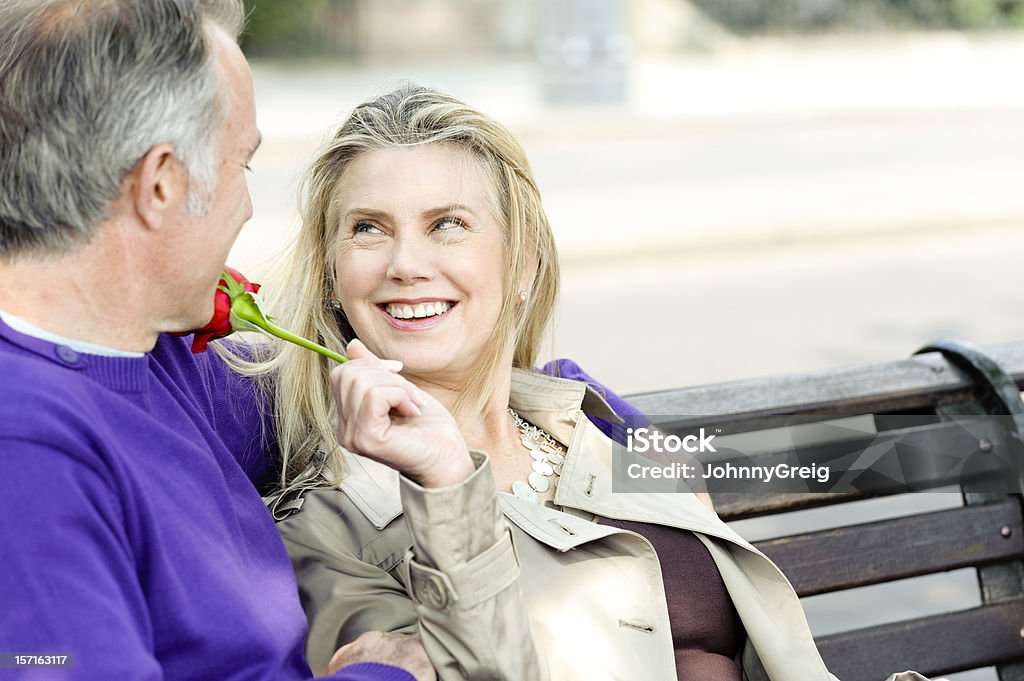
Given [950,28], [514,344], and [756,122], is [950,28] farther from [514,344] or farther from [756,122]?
[514,344]

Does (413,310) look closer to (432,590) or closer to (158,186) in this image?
(432,590)

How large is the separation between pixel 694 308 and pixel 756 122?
740cm

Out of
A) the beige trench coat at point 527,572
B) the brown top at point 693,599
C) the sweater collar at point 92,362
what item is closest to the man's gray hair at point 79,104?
the sweater collar at point 92,362

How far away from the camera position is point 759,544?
267 cm

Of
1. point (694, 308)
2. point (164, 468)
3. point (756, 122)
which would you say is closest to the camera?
point (164, 468)

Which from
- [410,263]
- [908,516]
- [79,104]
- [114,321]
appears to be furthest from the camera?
[908,516]

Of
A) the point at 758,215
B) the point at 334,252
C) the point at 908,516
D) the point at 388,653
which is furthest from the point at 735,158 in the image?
the point at 388,653

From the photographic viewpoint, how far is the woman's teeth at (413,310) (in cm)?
229

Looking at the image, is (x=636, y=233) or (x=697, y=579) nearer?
(x=697, y=579)

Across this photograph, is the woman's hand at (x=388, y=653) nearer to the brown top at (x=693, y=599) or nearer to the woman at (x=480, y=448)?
the woman at (x=480, y=448)

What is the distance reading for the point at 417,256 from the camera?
2.27 metres

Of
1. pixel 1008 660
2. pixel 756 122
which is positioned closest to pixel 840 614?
pixel 1008 660

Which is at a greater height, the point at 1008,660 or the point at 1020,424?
the point at 1020,424

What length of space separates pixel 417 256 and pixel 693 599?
0.77 meters
